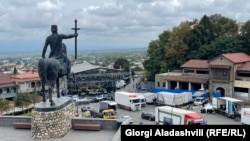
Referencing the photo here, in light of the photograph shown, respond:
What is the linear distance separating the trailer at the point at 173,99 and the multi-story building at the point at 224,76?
5634 millimetres

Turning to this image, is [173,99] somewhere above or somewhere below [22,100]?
above

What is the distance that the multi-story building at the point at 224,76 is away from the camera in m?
44.6

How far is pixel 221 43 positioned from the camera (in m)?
53.3

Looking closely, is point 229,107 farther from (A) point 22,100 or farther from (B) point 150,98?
(A) point 22,100

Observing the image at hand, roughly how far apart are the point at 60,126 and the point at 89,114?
80.6 ft

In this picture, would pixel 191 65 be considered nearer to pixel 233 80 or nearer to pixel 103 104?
pixel 233 80

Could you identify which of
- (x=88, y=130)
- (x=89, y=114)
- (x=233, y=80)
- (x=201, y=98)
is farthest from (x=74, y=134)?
(x=233, y=80)

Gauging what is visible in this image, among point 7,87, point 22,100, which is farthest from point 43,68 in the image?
point 7,87

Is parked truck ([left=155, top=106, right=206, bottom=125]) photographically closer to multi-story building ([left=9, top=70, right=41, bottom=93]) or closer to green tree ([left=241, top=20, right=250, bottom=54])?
green tree ([left=241, top=20, right=250, bottom=54])

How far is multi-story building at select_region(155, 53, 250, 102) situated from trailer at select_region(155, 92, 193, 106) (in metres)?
5.63

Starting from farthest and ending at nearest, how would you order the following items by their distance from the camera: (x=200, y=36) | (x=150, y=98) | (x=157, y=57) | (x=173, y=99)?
(x=157, y=57) → (x=200, y=36) → (x=150, y=98) → (x=173, y=99)

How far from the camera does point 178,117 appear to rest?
28.4 meters

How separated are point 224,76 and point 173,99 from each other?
9.87 metres

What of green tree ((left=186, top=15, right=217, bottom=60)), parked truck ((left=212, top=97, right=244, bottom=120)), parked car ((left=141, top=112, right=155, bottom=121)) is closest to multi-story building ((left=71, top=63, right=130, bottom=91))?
green tree ((left=186, top=15, right=217, bottom=60))
